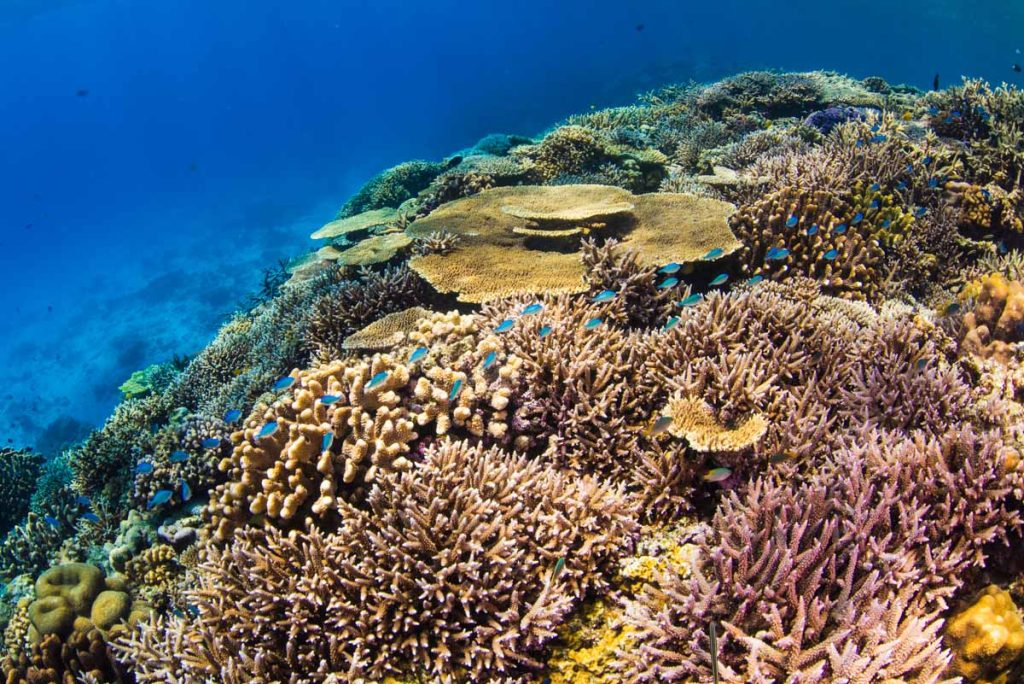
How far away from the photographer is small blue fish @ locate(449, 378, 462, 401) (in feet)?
13.8

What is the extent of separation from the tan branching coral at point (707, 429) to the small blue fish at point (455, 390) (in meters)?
1.66

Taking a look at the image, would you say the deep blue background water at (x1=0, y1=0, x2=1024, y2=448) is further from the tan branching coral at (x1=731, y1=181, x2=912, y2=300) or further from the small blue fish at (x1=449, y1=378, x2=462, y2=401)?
the tan branching coral at (x1=731, y1=181, x2=912, y2=300)

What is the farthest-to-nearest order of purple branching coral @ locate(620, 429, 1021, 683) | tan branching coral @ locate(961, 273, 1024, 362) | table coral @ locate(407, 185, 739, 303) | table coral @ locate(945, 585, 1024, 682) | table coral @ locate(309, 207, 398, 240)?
table coral @ locate(309, 207, 398, 240) < table coral @ locate(407, 185, 739, 303) < tan branching coral @ locate(961, 273, 1024, 362) < table coral @ locate(945, 585, 1024, 682) < purple branching coral @ locate(620, 429, 1021, 683)

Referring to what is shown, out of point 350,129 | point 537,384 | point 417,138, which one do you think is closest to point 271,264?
point 537,384

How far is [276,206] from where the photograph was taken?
5709 centimetres

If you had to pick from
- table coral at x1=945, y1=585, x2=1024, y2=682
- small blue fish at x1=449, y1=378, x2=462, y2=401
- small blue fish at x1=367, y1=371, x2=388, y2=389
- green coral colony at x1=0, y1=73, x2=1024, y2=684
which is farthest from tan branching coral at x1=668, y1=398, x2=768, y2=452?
small blue fish at x1=367, y1=371, x2=388, y2=389

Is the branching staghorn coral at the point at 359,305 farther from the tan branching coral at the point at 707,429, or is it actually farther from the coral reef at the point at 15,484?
the coral reef at the point at 15,484

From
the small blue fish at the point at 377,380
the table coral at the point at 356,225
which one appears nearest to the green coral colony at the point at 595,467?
the small blue fish at the point at 377,380

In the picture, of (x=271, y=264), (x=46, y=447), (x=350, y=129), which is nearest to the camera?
(x=46, y=447)

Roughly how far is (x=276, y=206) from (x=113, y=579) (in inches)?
2310

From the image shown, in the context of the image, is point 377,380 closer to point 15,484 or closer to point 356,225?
point 356,225

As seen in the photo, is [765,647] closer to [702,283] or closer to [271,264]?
[702,283]

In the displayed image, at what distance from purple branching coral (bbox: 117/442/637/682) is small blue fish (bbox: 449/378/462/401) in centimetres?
60

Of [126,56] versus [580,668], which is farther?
[126,56]
